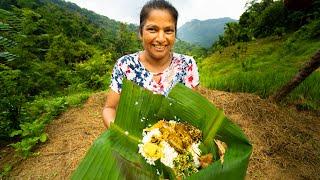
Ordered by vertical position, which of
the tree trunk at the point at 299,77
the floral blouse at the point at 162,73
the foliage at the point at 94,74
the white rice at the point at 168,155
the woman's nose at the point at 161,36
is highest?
the woman's nose at the point at 161,36

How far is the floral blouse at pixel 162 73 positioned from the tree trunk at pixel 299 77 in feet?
7.02

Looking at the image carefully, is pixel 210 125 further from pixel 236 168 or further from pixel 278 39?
pixel 278 39

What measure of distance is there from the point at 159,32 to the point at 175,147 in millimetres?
821

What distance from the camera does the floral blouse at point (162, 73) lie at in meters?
1.92

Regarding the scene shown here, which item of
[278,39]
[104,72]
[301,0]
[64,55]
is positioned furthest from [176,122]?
[64,55]

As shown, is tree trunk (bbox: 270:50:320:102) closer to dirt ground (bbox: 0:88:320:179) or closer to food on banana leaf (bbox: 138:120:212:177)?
dirt ground (bbox: 0:88:320:179)

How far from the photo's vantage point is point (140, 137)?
3.53ft

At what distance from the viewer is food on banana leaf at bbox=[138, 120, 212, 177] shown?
99 centimetres

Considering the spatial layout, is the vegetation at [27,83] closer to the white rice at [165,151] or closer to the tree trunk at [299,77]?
the white rice at [165,151]

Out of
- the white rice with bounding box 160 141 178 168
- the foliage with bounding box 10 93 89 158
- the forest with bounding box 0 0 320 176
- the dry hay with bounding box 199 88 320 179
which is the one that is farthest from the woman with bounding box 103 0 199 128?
the foliage with bounding box 10 93 89 158

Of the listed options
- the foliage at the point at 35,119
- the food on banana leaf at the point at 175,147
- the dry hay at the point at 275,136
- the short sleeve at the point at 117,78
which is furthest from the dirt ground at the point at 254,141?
the food on banana leaf at the point at 175,147

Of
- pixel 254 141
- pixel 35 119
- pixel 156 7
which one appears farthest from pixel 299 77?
pixel 35 119

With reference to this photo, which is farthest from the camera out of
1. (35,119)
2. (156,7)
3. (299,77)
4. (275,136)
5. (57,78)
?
(57,78)

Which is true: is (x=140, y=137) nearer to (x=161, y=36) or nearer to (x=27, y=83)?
(x=161, y=36)
